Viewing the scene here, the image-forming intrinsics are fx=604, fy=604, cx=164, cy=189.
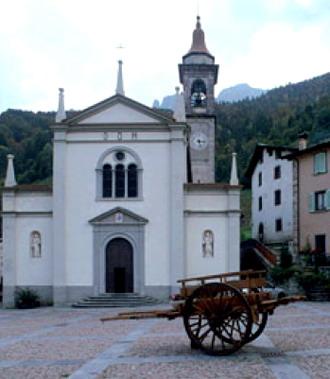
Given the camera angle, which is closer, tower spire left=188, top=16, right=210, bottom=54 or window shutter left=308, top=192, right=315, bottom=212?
window shutter left=308, top=192, right=315, bottom=212

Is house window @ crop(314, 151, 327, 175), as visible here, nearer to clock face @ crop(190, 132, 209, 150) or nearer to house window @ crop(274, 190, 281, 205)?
clock face @ crop(190, 132, 209, 150)

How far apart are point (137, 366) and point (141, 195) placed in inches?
688

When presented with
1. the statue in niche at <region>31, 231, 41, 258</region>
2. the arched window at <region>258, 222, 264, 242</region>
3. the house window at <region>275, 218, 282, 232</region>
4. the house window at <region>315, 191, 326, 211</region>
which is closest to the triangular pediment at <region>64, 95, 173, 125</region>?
the statue in niche at <region>31, 231, 41, 258</region>

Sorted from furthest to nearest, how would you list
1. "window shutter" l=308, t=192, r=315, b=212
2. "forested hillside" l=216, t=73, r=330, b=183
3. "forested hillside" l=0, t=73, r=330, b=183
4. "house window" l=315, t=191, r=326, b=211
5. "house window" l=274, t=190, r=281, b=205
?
"forested hillside" l=0, t=73, r=330, b=183
"forested hillside" l=216, t=73, r=330, b=183
"house window" l=274, t=190, r=281, b=205
"window shutter" l=308, t=192, r=315, b=212
"house window" l=315, t=191, r=326, b=211

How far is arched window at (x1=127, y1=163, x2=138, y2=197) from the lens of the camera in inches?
1082

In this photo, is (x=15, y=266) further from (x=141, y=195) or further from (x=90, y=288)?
(x=141, y=195)

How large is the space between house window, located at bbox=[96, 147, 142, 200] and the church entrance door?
2.18 m

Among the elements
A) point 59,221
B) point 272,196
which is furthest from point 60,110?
point 272,196

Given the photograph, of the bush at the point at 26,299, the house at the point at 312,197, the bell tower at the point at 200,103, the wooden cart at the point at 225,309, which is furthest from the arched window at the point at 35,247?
the wooden cart at the point at 225,309

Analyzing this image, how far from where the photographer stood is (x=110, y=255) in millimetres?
27234

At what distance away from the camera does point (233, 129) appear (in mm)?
75188

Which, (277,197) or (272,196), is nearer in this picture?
(277,197)

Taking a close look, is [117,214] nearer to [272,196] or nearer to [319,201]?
[319,201]

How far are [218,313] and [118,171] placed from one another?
679 inches
